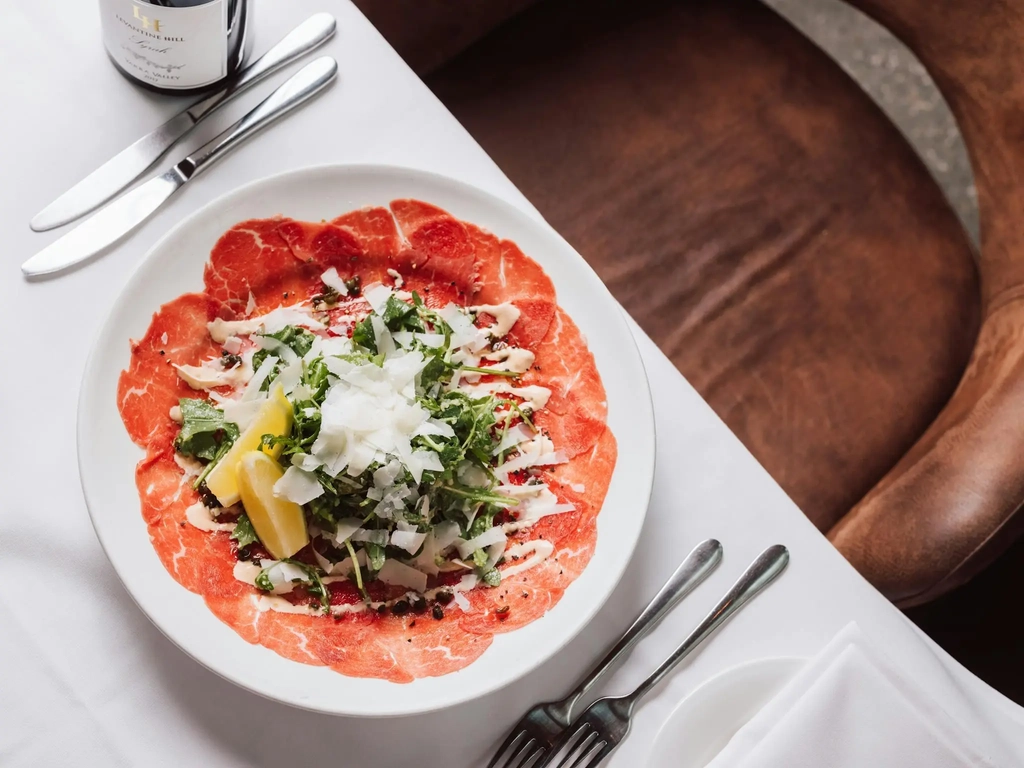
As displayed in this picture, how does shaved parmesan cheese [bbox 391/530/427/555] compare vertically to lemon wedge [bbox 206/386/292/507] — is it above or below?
below

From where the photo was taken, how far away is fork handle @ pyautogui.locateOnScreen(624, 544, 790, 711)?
1210 mm

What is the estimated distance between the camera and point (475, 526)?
116 cm

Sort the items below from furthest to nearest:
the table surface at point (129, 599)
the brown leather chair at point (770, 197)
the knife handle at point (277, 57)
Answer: the brown leather chair at point (770, 197), the knife handle at point (277, 57), the table surface at point (129, 599)

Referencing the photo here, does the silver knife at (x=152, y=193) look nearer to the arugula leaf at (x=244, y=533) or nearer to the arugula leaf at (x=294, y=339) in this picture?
the arugula leaf at (x=294, y=339)

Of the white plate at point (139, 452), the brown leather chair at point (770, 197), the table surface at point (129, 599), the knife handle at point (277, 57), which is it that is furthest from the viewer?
the brown leather chair at point (770, 197)

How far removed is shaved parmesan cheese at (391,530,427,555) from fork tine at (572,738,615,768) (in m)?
0.37

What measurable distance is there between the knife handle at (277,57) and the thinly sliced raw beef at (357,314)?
22 centimetres

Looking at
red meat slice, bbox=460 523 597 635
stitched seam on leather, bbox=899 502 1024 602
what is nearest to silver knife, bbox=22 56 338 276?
red meat slice, bbox=460 523 597 635

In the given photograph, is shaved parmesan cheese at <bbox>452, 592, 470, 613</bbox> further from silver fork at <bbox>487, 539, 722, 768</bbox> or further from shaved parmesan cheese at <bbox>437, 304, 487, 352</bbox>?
shaved parmesan cheese at <bbox>437, 304, 487, 352</bbox>

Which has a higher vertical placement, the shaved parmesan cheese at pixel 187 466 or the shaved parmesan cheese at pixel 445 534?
the shaved parmesan cheese at pixel 187 466

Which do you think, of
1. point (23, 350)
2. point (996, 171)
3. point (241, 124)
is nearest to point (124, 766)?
point (23, 350)

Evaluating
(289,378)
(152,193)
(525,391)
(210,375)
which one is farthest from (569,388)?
(152,193)

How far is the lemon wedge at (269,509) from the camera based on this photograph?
1062 mm

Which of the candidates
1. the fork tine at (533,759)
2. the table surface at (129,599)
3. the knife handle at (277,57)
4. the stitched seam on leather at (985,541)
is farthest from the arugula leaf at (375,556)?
the stitched seam on leather at (985,541)
